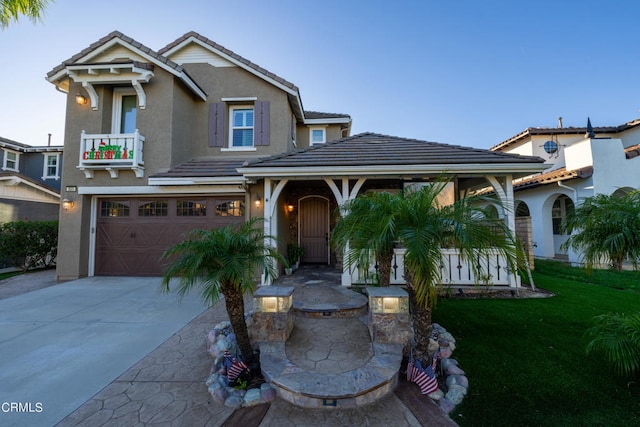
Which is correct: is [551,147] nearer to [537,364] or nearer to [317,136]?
[317,136]

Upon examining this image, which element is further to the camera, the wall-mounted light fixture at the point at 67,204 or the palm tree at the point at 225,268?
the wall-mounted light fixture at the point at 67,204

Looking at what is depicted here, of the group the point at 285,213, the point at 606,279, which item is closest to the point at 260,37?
the point at 285,213

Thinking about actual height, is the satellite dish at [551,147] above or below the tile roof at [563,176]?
above

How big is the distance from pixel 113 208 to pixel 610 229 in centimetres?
1128

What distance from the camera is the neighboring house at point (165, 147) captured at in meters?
7.89

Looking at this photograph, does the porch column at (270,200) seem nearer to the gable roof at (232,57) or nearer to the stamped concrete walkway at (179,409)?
the stamped concrete walkway at (179,409)

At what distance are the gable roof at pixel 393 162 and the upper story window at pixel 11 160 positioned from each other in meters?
16.7

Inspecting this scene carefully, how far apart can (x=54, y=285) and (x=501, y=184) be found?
12.1 meters

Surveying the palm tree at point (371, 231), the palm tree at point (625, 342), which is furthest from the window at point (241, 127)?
the palm tree at point (625, 342)

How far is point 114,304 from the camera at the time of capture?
5.68m

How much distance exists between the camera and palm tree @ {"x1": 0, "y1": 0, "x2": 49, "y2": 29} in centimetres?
482

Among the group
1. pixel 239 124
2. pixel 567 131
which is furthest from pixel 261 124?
pixel 567 131

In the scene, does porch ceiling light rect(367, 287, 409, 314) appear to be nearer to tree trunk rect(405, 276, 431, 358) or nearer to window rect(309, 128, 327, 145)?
tree trunk rect(405, 276, 431, 358)

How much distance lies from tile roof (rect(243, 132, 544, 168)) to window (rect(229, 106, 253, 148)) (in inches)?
123
